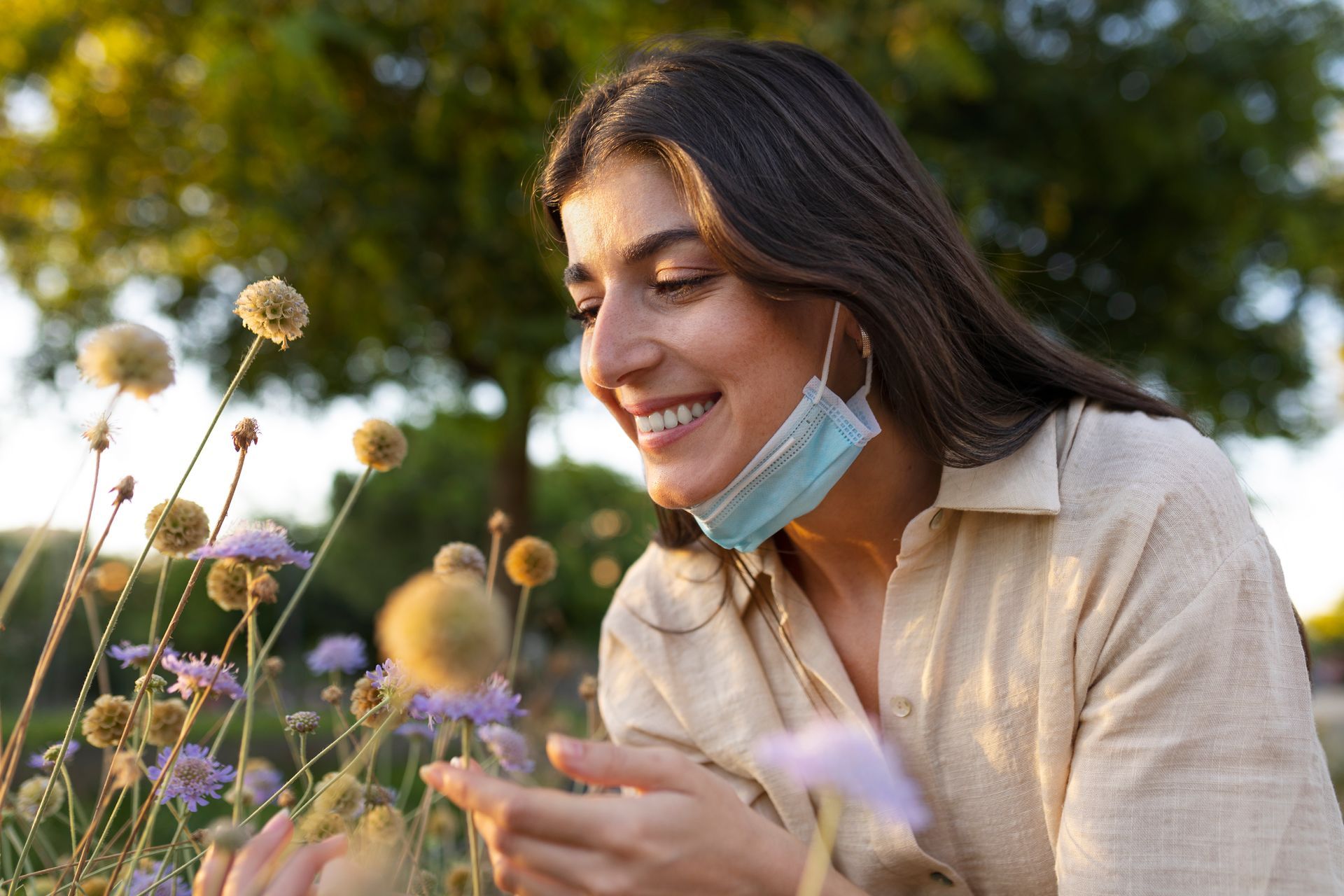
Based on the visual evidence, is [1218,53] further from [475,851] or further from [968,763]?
[475,851]

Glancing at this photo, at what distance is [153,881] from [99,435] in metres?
0.60

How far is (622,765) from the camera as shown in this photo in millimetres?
1060

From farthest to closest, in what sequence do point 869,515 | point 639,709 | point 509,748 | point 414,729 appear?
point 639,709 → point 869,515 → point 414,729 → point 509,748

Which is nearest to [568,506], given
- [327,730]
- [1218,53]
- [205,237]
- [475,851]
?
[205,237]

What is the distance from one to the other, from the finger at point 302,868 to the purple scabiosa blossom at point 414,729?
0.60 metres

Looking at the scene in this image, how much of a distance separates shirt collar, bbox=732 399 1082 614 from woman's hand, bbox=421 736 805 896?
89cm

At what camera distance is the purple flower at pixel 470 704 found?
4.23 ft

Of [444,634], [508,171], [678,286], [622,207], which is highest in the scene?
[508,171]

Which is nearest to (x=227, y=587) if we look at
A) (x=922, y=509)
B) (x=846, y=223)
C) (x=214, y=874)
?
(x=214, y=874)

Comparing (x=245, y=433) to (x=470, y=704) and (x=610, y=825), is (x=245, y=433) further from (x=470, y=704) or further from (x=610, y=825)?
(x=610, y=825)

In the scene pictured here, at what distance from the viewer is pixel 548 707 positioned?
17.6 feet

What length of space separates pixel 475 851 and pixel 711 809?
10.1 inches

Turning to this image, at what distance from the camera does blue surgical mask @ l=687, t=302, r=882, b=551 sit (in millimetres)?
1885

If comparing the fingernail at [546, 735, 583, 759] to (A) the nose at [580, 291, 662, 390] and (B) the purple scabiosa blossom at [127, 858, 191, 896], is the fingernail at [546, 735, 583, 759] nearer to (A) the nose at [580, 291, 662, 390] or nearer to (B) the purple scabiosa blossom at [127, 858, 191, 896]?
(B) the purple scabiosa blossom at [127, 858, 191, 896]
